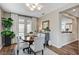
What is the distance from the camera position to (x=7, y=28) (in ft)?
6.01

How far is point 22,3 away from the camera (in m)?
1.86

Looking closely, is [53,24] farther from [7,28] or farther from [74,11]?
[7,28]

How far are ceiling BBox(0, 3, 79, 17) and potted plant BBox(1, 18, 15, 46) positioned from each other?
0.22 meters

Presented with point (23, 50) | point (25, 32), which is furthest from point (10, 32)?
point (23, 50)

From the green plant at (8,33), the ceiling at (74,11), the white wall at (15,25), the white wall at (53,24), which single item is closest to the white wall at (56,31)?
the white wall at (53,24)

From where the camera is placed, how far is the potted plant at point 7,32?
182 centimetres

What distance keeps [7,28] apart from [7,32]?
81mm

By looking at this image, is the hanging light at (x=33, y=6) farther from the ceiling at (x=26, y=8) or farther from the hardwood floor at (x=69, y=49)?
the hardwood floor at (x=69, y=49)

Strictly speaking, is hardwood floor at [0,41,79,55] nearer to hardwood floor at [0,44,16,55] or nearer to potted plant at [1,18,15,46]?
hardwood floor at [0,44,16,55]

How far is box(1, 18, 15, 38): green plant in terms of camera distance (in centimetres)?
182

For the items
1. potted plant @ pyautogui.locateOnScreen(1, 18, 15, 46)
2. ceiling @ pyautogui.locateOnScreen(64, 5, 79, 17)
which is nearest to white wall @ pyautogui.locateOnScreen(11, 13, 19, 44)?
potted plant @ pyautogui.locateOnScreen(1, 18, 15, 46)

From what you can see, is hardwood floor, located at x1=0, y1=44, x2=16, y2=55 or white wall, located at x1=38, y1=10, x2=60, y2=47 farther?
white wall, located at x1=38, y1=10, x2=60, y2=47

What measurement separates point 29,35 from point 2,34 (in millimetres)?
547
